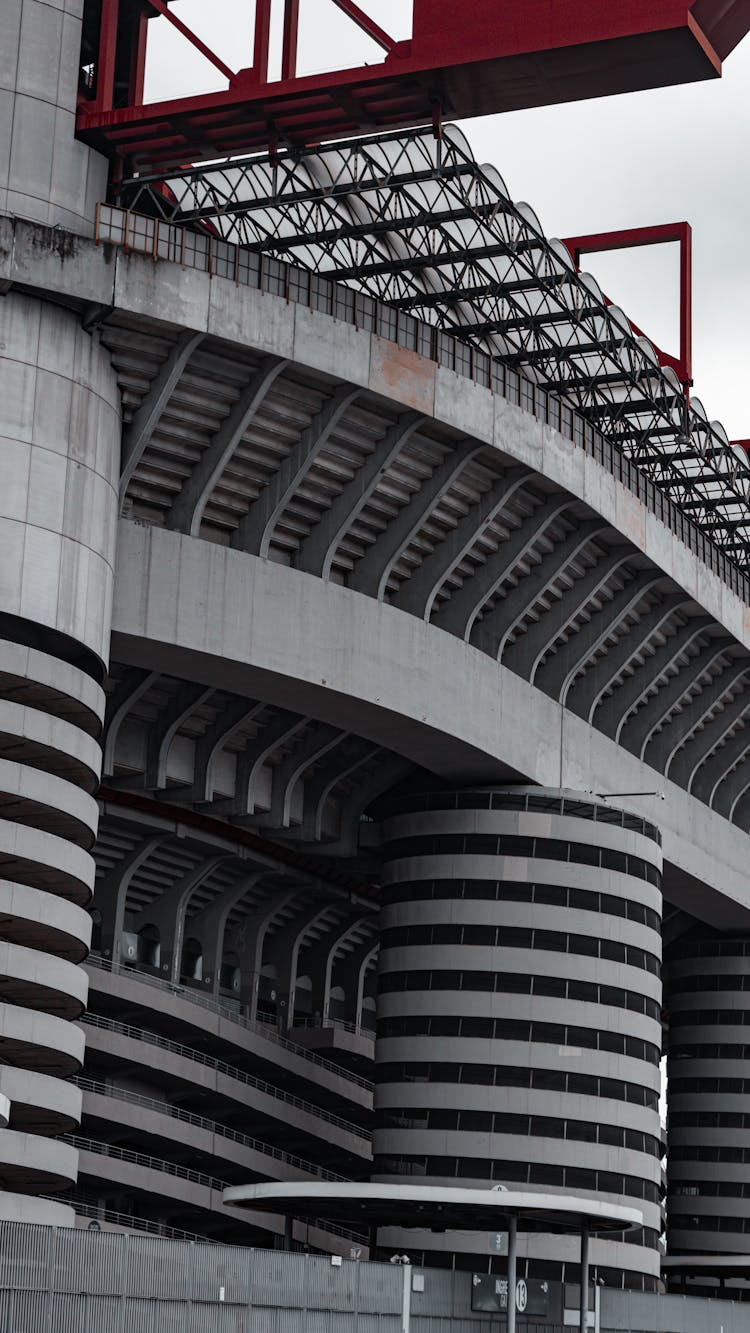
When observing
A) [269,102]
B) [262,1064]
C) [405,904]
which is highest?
[269,102]

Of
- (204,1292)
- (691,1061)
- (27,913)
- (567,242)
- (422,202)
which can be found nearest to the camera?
(204,1292)

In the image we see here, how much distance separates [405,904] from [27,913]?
19895 mm

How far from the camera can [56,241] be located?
53500 millimetres

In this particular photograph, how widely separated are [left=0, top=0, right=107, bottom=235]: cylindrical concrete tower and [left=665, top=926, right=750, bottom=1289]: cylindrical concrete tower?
50.1m

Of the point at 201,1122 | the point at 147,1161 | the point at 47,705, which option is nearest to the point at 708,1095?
the point at 201,1122

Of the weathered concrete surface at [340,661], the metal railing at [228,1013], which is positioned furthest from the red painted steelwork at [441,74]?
the metal railing at [228,1013]

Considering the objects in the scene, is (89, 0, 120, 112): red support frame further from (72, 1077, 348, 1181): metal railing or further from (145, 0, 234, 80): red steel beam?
(72, 1077, 348, 1181): metal railing

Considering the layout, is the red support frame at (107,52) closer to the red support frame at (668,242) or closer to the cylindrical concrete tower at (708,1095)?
the red support frame at (668,242)

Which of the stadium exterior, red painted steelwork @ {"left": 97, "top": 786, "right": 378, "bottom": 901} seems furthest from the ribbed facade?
red painted steelwork @ {"left": 97, "top": 786, "right": 378, "bottom": 901}

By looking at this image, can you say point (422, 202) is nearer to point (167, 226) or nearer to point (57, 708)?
point (167, 226)

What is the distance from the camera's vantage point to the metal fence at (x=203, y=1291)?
37.1 metres

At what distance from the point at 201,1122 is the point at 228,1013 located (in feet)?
13.9

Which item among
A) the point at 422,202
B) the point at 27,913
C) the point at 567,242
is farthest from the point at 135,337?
the point at 567,242

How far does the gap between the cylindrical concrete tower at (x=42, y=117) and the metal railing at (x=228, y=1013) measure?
22985 mm
